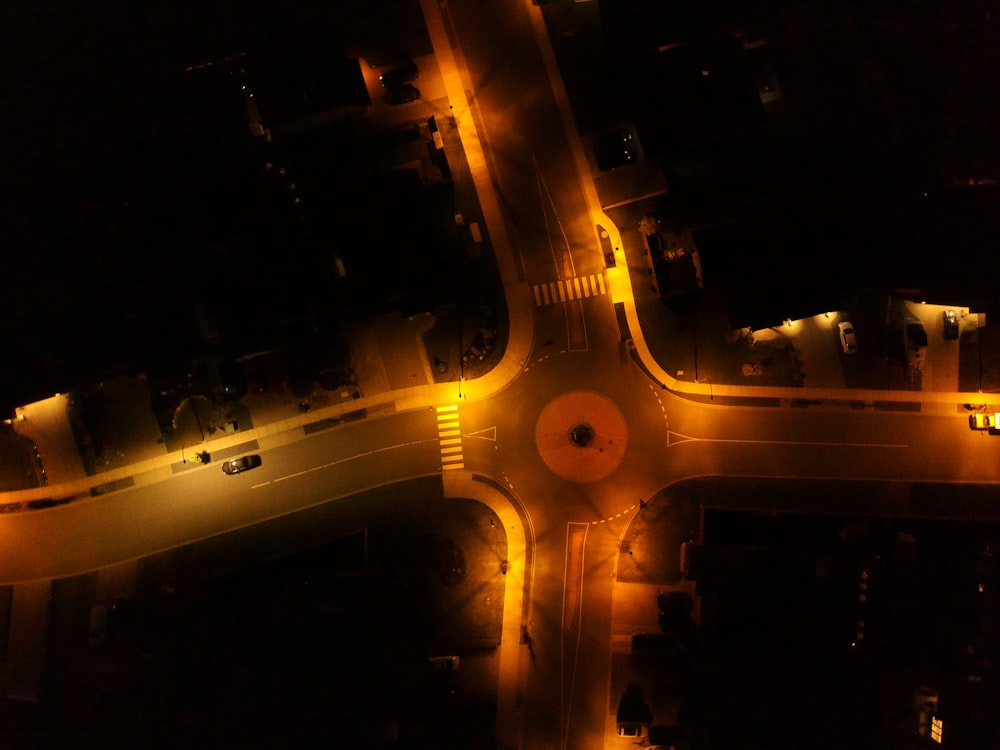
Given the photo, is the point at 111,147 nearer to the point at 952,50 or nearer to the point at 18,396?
the point at 18,396

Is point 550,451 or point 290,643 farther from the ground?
point 550,451

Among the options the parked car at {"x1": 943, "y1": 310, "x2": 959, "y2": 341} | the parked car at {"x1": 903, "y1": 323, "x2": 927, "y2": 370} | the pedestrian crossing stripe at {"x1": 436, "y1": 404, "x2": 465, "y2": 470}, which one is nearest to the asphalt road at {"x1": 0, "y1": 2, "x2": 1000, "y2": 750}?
the pedestrian crossing stripe at {"x1": 436, "y1": 404, "x2": 465, "y2": 470}

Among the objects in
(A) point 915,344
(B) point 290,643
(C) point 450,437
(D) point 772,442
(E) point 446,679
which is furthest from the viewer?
(C) point 450,437

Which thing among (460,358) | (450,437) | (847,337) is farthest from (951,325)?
(450,437)

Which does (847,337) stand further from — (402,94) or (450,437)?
(402,94)

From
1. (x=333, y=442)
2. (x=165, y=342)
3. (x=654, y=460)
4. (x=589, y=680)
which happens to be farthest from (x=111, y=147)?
(x=589, y=680)
